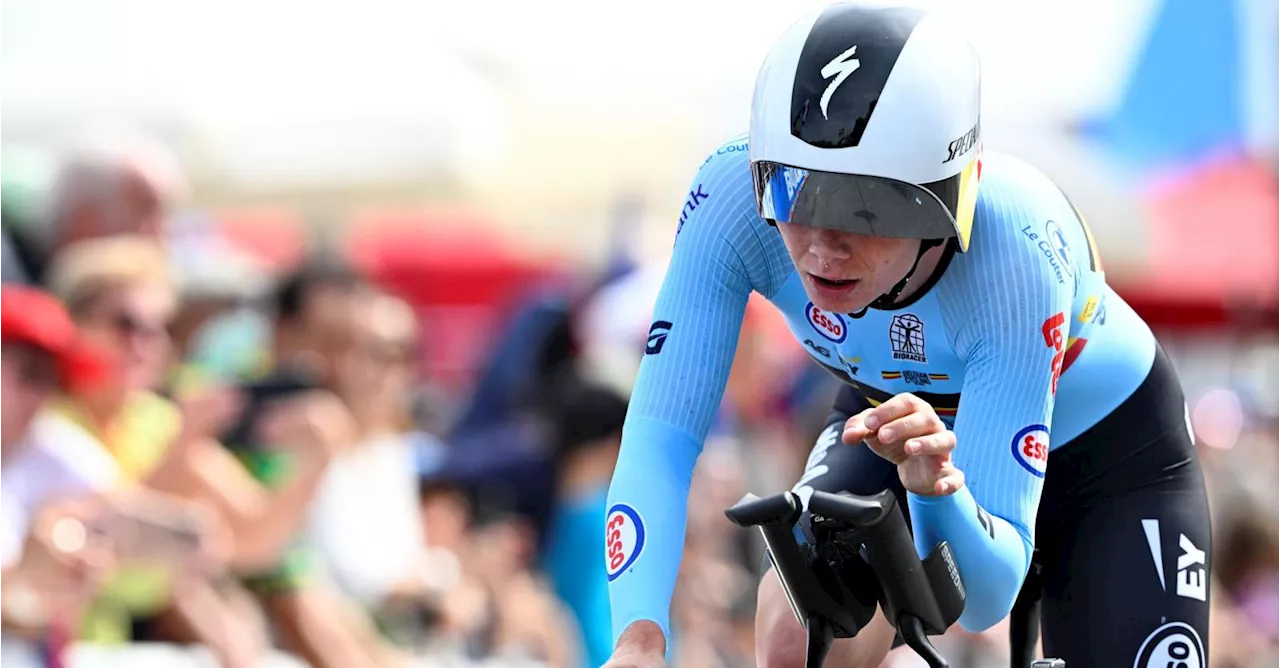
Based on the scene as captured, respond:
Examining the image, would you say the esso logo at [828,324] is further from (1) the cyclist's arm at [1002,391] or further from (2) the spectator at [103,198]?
(2) the spectator at [103,198]

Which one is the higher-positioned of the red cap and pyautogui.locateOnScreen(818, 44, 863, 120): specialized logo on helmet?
pyautogui.locateOnScreen(818, 44, 863, 120): specialized logo on helmet

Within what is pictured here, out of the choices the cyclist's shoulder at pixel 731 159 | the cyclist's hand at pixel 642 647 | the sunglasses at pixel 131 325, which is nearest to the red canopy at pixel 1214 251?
the sunglasses at pixel 131 325

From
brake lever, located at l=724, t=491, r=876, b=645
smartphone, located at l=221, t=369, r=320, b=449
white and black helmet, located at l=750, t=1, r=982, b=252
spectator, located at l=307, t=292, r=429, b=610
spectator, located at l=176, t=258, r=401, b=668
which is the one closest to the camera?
brake lever, located at l=724, t=491, r=876, b=645

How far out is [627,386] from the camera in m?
8.90

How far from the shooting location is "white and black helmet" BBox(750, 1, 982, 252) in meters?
3.83

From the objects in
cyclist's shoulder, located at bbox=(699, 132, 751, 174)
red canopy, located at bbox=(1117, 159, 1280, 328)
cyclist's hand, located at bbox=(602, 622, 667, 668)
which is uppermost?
cyclist's shoulder, located at bbox=(699, 132, 751, 174)

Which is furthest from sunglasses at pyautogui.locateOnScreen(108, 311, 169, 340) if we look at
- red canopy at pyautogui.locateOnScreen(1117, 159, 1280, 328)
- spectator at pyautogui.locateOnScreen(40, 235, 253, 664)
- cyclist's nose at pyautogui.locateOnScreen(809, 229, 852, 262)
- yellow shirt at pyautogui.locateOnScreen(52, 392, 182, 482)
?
red canopy at pyautogui.locateOnScreen(1117, 159, 1280, 328)

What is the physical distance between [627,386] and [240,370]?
6.79 feet

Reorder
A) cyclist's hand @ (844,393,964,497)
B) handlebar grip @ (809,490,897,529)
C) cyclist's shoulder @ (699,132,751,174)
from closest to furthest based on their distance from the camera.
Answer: cyclist's hand @ (844,393,964,497)
handlebar grip @ (809,490,897,529)
cyclist's shoulder @ (699,132,751,174)

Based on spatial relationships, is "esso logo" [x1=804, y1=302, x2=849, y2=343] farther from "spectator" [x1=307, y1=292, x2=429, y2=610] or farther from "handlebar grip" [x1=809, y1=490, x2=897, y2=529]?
"spectator" [x1=307, y1=292, x2=429, y2=610]

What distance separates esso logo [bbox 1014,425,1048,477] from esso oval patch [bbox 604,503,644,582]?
0.94 meters

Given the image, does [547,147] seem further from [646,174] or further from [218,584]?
[218,584]

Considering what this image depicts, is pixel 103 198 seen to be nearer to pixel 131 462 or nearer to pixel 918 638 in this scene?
pixel 131 462

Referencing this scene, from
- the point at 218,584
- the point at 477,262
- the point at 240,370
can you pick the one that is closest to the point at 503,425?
the point at 240,370
